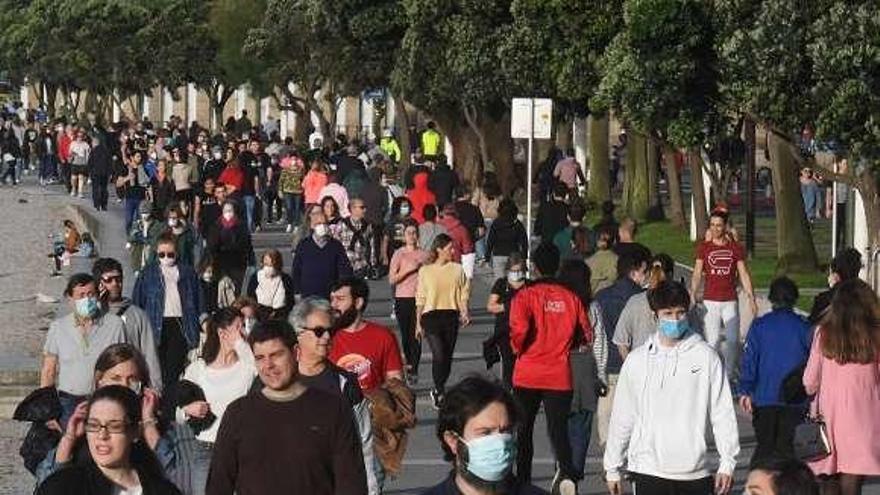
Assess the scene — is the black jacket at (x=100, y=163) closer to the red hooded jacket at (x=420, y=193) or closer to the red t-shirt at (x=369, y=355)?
the red hooded jacket at (x=420, y=193)

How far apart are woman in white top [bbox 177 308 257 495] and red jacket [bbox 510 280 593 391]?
207 centimetres

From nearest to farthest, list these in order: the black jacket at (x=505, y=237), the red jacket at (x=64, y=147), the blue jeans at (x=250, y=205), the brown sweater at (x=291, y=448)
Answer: the brown sweater at (x=291, y=448) < the black jacket at (x=505, y=237) < the blue jeans at (x=250, y=205) < the red jacket at (x=64, y=147)

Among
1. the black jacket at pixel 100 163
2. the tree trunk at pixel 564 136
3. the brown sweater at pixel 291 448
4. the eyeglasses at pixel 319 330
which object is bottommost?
the brown sweater at pixel 291 448

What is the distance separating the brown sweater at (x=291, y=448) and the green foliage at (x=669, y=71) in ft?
61.2

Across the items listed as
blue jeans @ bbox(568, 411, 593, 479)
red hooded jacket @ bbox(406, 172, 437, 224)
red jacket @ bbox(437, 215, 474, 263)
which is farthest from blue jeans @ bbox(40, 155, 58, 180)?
blue jeans @ bbox(568, 411, 593, 479)

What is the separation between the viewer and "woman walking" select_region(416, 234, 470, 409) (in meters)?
20.3

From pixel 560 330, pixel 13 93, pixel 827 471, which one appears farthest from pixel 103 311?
pixel 13 93

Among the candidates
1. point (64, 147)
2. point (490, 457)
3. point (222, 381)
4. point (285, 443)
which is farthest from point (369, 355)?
point (64, 147)

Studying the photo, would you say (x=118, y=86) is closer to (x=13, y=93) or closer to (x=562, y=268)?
(x=13, y=93)

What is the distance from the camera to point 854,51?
79.8 ft

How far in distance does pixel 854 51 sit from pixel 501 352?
801 cm

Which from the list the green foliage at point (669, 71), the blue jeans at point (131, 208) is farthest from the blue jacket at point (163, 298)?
the blue jeans at point (131, 208)

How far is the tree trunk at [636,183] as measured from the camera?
151ft

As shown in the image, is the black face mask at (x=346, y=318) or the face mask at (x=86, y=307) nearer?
the black face mask at (x=346, y=318)
